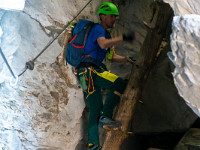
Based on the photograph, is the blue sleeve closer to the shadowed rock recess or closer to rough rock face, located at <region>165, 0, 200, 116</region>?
the shadowed rock recess

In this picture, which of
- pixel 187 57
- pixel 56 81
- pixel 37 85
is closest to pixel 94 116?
pixel 56 81

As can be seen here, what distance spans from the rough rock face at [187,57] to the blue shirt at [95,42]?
99 centimetres

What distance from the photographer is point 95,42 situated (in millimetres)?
2443

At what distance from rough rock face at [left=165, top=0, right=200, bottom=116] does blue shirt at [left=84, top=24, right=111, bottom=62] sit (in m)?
0.99

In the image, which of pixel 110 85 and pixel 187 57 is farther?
pixel 110 85

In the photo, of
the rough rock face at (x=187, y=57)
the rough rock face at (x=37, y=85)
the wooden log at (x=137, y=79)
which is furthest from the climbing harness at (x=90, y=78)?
the rough rock face at (x=187, y=57)

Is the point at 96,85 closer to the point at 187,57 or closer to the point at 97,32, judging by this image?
the point at 97,32

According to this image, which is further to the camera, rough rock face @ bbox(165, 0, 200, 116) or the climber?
the climber

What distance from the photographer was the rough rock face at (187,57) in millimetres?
1431

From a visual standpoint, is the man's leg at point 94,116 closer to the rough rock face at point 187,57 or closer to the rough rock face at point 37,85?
the rough rock face at point 37,85

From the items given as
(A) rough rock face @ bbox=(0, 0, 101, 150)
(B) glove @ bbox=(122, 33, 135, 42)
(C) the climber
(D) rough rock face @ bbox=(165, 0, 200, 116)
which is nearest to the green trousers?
(C) the climber

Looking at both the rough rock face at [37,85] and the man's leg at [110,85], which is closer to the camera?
the rough rock face at [37,85]

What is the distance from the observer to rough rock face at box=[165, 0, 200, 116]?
143cm

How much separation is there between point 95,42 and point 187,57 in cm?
124
